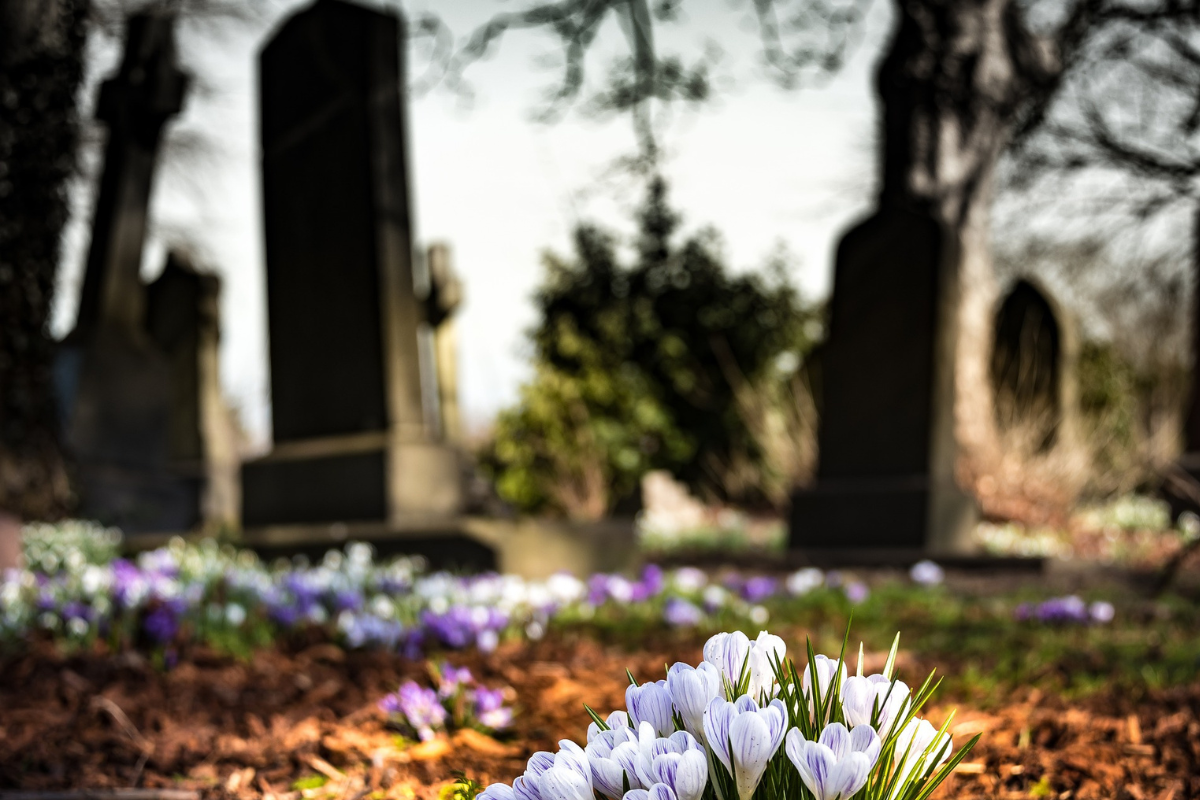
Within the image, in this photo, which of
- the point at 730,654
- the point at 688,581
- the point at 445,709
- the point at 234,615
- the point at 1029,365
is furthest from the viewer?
the point at 1029,365

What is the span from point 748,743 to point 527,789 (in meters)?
0.28

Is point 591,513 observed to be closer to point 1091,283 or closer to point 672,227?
point 672,227

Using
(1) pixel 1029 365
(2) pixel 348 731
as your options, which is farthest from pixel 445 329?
(2) pixel 348 731

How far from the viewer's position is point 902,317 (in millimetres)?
8828

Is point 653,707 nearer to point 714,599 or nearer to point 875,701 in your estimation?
point 875,701

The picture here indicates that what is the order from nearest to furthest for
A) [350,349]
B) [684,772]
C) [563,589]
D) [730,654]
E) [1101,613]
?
[684,772], [730,654], [1101,613], [563,589], [350,349]

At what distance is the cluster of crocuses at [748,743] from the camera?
1.24 meters

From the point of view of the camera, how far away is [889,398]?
8.93 m

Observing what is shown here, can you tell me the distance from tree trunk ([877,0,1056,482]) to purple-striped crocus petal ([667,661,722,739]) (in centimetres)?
1126

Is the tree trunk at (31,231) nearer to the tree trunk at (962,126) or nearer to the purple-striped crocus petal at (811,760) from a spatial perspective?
the tree trunk at (962,126)

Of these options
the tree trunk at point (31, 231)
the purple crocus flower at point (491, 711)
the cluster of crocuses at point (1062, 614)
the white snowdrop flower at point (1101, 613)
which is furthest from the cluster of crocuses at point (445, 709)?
the tree trunk at point (31, 231)

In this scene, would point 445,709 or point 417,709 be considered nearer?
point 417,709

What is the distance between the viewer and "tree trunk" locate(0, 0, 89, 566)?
9.17 m

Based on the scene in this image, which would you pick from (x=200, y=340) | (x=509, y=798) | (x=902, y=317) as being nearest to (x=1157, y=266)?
(x=902, y=317)
